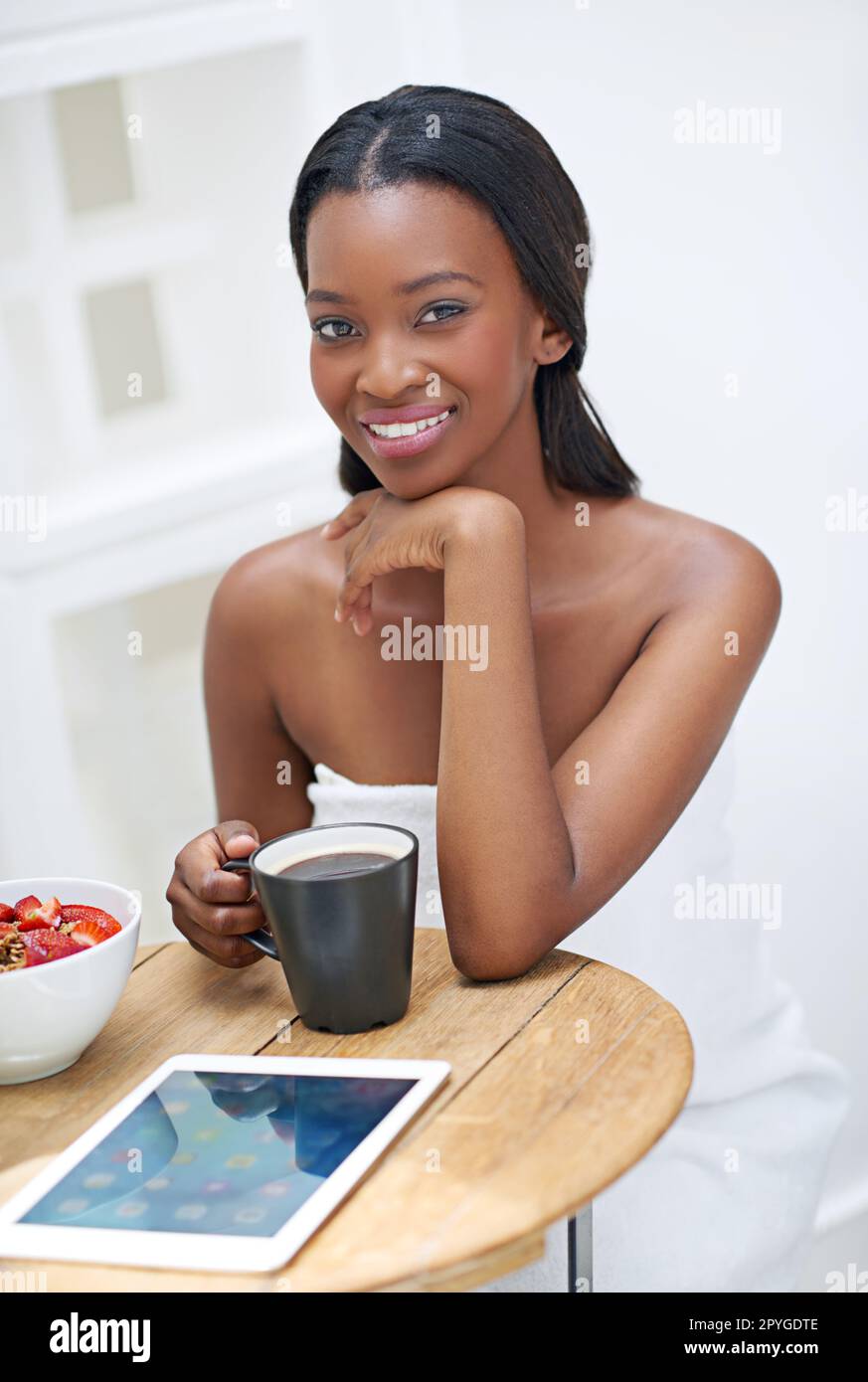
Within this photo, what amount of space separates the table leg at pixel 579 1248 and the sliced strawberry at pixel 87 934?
0.36 meters

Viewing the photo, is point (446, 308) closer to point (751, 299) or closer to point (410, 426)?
point (410, 426)

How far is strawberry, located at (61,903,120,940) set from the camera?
3.02 feet

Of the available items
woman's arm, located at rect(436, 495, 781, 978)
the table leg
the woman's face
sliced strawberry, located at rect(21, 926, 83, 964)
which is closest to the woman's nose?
the woman's face

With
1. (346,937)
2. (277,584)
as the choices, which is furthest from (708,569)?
(346,937)

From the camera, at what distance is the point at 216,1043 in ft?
3.04

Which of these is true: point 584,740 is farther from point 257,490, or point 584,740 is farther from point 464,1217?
point 257,490

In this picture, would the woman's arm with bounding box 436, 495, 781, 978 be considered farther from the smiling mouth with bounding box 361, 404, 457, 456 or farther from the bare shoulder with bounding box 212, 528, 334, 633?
the bare shoulder with bounding box 212, 528, 334, 633

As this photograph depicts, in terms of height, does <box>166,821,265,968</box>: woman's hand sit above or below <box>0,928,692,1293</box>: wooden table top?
above

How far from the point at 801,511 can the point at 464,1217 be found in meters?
1.34

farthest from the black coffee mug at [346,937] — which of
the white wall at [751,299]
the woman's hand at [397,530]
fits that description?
the white wall at [751,299]

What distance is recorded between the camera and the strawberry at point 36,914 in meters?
0.93

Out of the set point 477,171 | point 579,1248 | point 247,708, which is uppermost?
point 477,171

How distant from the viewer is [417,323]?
116cm

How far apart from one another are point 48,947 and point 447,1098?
11.0 inches
